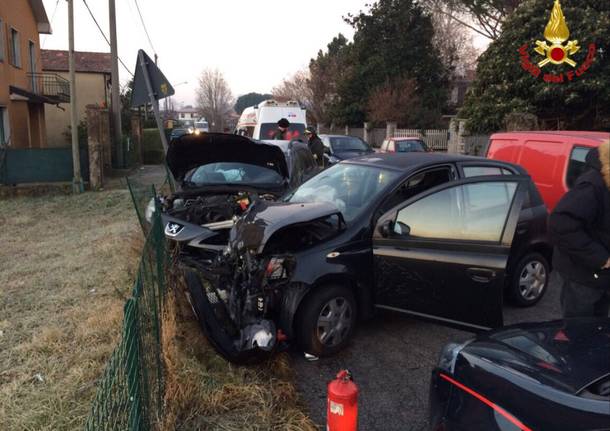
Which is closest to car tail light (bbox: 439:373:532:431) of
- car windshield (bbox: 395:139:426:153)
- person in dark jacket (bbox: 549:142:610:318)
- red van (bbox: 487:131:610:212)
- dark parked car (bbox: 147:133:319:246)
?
person in dark jacket (bbox: 549:142:610:318)

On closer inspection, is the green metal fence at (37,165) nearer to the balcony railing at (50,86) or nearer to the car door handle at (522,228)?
the balcony railing at (50,86)

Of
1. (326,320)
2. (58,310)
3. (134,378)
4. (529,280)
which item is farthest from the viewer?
(529,280)

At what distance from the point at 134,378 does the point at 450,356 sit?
1.53 meters

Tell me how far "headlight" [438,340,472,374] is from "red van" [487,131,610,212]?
14.8 feet

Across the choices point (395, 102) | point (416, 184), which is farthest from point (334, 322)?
point (395, 102)

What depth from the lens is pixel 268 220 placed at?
381cm

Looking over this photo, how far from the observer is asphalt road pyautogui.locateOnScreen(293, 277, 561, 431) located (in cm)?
329

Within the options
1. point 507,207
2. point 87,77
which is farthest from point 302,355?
point 87,77

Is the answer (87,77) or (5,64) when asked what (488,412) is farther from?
(87,77)

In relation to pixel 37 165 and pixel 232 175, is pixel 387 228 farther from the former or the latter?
pixel 37 165

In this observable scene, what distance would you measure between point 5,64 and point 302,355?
18498 millimetres

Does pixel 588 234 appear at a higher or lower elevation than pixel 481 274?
higher

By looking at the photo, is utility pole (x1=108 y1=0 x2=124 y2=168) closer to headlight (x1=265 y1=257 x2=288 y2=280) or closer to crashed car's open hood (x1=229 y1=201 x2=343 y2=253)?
crashed car's open hood (x1=229 y1=201 x2=343 y2=253)

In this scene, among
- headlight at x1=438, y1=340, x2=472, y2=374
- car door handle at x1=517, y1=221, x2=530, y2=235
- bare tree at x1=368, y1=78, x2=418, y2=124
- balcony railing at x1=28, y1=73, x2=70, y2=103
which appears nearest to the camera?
headlight at x1=438, y1=340, x2=472, y2=374
